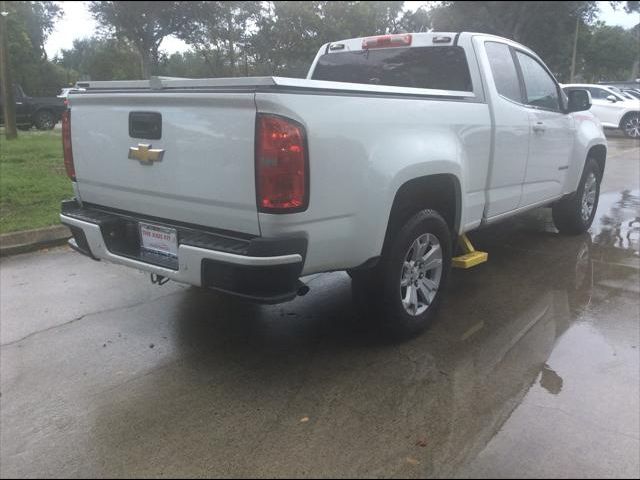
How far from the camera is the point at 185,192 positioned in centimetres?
313

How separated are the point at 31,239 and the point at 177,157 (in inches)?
147

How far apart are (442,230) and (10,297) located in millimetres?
3445

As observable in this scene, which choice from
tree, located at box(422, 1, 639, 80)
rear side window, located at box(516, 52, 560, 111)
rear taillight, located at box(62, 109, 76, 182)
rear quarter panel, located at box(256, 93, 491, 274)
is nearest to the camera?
rear quarter panel, located at box(256, 93, 491, 274)

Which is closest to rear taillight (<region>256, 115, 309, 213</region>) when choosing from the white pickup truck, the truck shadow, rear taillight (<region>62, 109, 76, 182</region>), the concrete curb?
the white pickup truck

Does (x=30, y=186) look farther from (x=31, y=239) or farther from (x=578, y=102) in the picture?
(x=578, y=102)

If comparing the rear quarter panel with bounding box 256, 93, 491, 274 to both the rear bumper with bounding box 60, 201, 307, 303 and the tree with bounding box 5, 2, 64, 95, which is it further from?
the tree with bounding box 5, 2, 64, 95

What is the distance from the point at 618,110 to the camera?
59.1 feet

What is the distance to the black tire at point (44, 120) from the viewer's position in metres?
17.9

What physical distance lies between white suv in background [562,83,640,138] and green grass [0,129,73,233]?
49.9 ft

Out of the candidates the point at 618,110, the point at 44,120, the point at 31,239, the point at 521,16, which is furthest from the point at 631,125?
the point at 44,120

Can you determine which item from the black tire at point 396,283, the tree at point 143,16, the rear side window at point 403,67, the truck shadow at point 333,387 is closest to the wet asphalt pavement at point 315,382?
the truck shadow at point 333,387

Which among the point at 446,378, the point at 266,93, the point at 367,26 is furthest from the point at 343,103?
the point at 367,26

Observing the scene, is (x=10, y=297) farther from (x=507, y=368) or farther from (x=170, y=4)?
(x=170, y=4)

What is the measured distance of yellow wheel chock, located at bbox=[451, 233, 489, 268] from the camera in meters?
4.29
